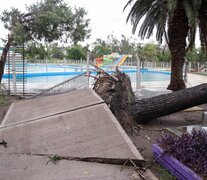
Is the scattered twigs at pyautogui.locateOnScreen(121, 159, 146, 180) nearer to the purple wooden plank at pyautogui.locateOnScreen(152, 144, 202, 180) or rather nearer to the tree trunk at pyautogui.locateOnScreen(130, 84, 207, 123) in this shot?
the purple wooden plank at pyautogui.locateOnScreen(152, 144, 202, 180)

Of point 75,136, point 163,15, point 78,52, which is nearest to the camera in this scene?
point 75,136

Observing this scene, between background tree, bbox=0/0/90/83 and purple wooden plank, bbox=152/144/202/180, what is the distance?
7946 mm

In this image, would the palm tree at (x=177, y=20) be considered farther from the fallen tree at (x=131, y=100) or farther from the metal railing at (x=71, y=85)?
the fallen tree at (x=131, y=100)

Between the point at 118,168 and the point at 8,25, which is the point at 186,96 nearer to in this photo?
the point at 118,168

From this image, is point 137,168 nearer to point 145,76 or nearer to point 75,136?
point 75,136

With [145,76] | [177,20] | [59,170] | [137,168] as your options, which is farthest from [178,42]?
[59,170]

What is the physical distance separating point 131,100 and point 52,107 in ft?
5.85

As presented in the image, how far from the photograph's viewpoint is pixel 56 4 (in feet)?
35.4

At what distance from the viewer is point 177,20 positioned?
33.9 ft

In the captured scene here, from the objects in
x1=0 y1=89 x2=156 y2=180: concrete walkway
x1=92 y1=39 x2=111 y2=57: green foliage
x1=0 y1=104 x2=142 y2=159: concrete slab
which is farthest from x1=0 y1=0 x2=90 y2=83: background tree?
x1=92 y1=39 x2=111 y2=57: green foliage

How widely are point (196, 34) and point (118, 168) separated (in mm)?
10267

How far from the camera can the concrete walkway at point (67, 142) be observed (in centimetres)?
279

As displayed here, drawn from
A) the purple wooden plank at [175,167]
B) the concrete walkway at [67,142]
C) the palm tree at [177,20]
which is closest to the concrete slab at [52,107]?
the concrete walkway at [67,142]

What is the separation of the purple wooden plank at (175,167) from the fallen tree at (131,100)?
142 cm
